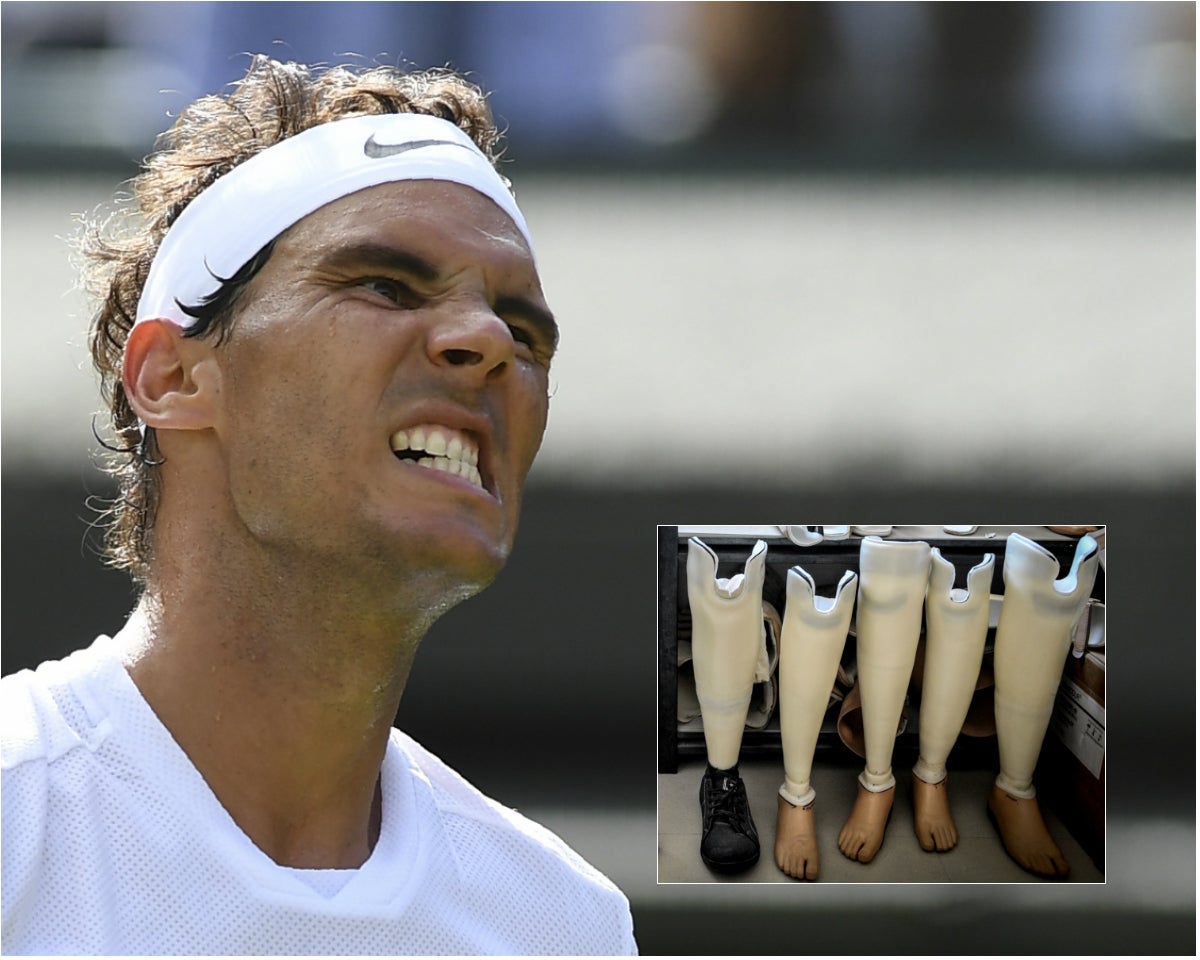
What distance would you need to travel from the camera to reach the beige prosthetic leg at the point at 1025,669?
2.56 m

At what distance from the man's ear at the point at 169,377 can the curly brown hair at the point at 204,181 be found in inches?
1.1

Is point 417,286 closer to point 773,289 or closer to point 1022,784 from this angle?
point 773,289

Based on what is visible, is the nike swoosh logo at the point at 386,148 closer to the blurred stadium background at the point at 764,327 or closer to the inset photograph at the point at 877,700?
the blurred stadium background at the point at 764,327

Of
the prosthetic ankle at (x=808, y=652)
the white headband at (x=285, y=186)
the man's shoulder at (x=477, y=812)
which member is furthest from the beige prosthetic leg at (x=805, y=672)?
the white headband at (x=285, y=186)

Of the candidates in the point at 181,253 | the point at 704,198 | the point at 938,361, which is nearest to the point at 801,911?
the point at 938,361

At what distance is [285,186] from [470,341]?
30 cm

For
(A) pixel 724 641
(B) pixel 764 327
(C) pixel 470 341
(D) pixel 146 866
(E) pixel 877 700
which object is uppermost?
(C) pixel 470 341

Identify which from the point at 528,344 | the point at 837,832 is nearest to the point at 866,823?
the point at 837,832

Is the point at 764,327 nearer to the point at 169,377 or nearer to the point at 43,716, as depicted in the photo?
the point at 169,377

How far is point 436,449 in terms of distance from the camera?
1548mm

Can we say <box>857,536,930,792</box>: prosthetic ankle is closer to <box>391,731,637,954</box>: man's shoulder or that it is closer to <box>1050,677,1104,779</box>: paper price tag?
<box>1050,677,1104,779</box>: paper price tag

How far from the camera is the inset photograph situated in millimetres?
2525

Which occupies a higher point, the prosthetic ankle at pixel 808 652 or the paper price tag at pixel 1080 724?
the prosthetic ankle at pixel 808 652

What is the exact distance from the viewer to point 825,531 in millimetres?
2594
